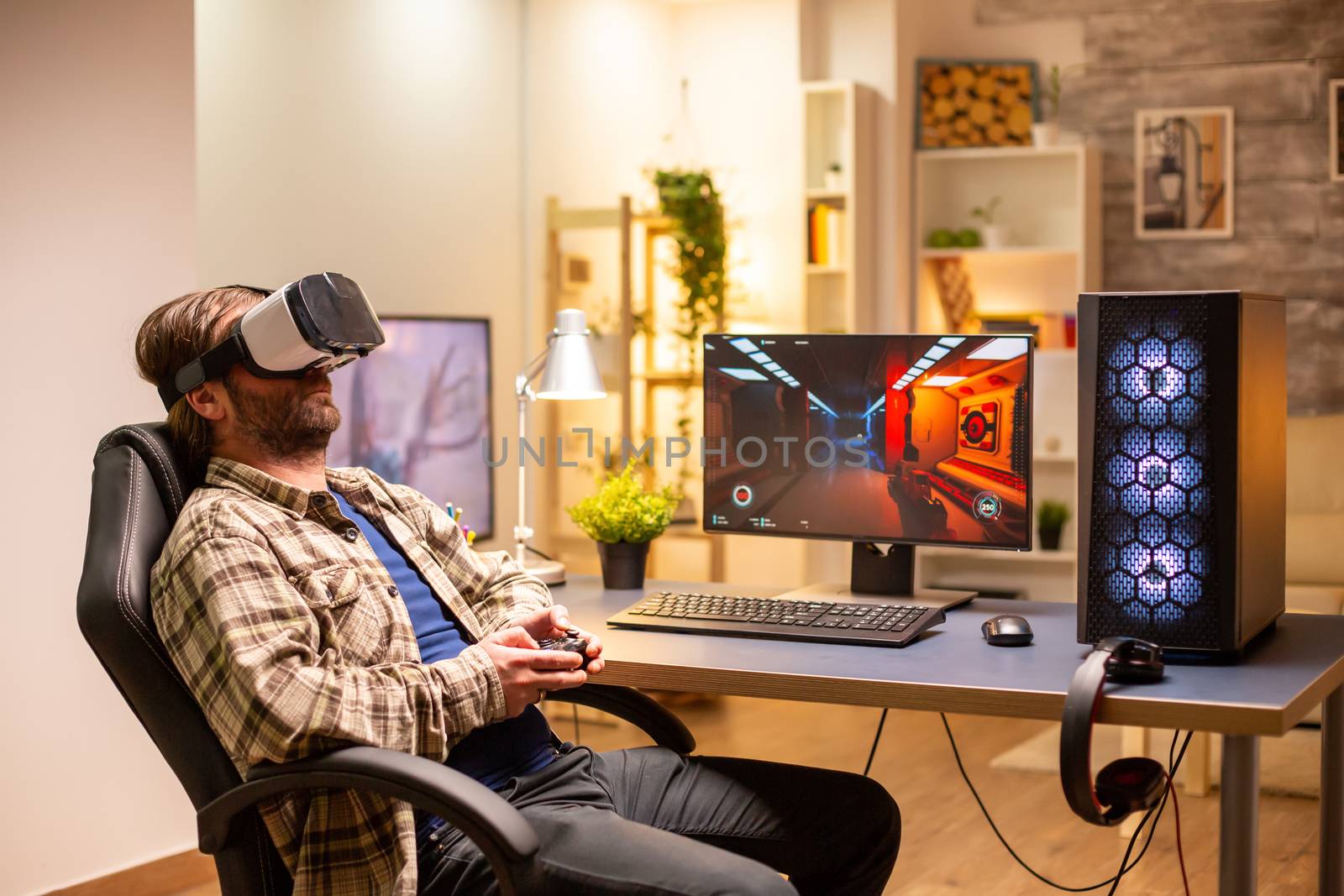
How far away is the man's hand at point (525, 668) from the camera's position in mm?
1926

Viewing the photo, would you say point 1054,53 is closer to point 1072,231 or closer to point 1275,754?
point 1072,231

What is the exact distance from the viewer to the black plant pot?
275cm

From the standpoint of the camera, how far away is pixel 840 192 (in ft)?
17.2

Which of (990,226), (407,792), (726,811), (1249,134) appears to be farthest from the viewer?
(990,226)

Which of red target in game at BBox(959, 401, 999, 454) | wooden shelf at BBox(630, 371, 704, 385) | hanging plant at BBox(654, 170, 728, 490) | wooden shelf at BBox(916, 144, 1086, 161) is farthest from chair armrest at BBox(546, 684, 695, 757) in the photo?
wooden shelf at BBox(916, 144, 1086, 161)


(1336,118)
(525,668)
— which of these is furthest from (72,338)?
(1336,118)

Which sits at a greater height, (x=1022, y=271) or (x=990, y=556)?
(x=1022, y=271)

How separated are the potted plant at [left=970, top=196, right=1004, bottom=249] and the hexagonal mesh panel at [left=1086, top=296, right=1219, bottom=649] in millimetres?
3536

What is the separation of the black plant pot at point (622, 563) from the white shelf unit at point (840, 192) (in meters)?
2.61

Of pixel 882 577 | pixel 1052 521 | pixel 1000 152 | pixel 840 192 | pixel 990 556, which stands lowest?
pixel 990 556

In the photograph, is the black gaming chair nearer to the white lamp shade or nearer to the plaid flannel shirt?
the plaid flannel shirt

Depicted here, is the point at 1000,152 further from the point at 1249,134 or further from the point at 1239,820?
the point at 1239,820

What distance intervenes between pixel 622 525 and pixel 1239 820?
1.26 metres

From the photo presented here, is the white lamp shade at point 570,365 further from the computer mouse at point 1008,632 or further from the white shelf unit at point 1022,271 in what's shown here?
the white shelf unit at point 1022,271
